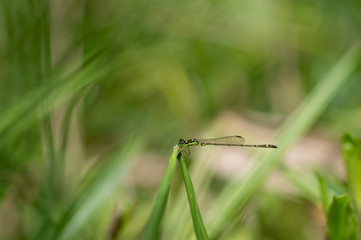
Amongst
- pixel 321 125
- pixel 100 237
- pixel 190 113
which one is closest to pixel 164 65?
pixel 190 113

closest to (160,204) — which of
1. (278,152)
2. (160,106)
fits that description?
(278,152)

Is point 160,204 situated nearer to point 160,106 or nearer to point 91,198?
point 91,198

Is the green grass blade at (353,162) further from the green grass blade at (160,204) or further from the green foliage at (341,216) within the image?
the green grass blade at (160,204)

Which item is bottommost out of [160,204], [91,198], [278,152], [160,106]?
[160,204]

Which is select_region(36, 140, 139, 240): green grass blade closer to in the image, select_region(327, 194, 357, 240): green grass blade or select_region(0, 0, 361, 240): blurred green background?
select_region(0, 0, 361, 240): blurred green background

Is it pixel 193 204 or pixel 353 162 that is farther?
pixel 353 162

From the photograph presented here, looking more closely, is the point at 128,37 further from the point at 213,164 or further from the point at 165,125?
the point at 213,164

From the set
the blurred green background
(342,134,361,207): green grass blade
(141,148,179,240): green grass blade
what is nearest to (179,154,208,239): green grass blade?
(141,148,179,240): green grass blade
